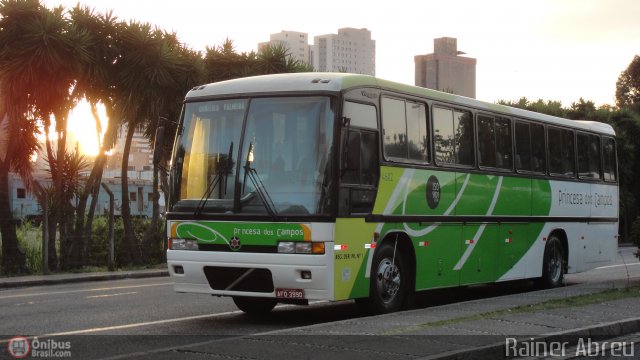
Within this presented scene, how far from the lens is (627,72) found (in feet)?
269

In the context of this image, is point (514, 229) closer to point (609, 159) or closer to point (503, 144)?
point (503, 144)

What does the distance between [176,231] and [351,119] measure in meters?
2.68

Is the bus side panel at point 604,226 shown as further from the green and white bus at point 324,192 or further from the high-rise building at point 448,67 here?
the high-rise building at point 448,67

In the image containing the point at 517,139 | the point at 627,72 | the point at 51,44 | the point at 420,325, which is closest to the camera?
the point at 420,325

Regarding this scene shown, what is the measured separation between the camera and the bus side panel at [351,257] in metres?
11.0

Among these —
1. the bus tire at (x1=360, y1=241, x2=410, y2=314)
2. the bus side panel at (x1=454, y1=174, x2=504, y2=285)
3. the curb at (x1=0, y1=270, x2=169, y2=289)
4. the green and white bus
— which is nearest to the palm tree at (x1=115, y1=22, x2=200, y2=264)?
the curb at (x1=0, y1=270, x2=169, y2=289)

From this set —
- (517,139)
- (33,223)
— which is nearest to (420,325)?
(517,139)

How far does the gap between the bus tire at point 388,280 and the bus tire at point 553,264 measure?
5408 mm

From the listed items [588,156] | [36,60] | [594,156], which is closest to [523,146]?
[588,156]

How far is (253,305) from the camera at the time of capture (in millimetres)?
12836

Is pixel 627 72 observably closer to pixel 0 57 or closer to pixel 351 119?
pixel 0 57

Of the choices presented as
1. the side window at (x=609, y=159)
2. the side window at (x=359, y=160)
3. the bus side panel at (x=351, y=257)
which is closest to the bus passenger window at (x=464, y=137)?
the side window at (x=359, y=160)

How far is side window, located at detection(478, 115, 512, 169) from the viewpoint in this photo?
14.9m

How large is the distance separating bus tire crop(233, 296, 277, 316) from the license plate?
65.1 inches
